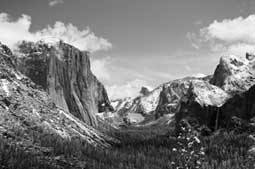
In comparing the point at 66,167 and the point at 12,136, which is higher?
the point at 12,136

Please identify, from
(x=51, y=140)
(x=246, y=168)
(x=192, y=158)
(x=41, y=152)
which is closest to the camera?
(x=192, y=158)

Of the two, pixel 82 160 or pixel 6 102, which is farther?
pixel 6 102

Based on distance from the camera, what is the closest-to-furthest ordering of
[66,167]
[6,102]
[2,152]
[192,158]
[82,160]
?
[192,158] < [2,152] < [66,167] < [82,160] < [6,102]

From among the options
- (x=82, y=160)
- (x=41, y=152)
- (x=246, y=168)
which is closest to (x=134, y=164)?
(x=82, y=160)

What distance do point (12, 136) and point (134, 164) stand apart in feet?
210

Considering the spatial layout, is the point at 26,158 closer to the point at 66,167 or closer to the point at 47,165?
the point at 47,165

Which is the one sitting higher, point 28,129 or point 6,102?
point 6,102


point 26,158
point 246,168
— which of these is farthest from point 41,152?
point 246,168

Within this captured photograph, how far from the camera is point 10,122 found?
182 metres

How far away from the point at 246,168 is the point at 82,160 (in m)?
153

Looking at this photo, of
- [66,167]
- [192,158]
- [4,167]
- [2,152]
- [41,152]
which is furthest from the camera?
[41,152]

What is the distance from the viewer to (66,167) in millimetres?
136000

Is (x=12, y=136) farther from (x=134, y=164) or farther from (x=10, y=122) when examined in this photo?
(x=134, y=164)

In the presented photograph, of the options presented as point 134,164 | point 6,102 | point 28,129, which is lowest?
point 134,164
